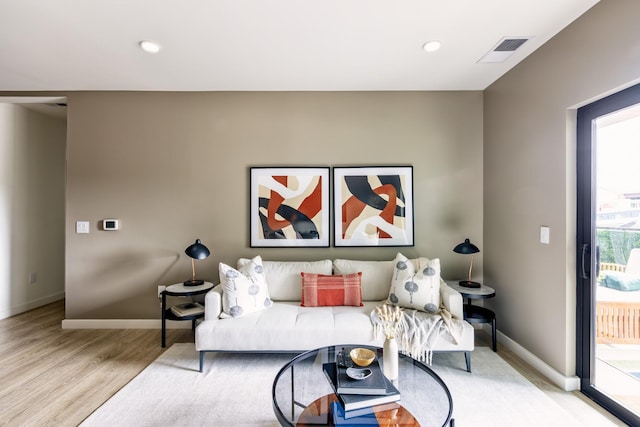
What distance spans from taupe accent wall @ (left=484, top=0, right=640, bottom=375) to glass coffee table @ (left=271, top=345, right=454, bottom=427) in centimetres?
141

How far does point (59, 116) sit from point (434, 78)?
4.87 metres

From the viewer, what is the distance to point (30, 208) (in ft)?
13.5

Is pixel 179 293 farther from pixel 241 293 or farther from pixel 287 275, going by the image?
pixel 287 275

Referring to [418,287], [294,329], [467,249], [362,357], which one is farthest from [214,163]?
[467,249]

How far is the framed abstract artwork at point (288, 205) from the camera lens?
11.3ft

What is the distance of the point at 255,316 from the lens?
8.71ft

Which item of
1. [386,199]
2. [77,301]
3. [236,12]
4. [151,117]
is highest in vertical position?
[236,12]

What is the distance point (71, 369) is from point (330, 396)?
2.33 m

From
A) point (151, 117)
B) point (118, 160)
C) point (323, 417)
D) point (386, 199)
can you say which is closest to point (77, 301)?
point (118, 160)

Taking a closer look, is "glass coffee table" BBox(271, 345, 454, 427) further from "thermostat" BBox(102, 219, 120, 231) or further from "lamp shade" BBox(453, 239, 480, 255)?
"thermostat" BBox(102, 219, 120, 231)

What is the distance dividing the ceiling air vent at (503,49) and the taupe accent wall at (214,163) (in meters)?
0.71

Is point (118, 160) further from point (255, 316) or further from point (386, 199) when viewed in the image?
point (386, 199)

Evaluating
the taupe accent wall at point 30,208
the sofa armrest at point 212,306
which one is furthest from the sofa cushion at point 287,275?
the taupe accent wall at point 30,208

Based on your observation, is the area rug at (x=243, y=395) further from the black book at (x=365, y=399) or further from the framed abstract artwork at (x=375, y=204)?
the framed abstract artwork at (x=375, y=204)
